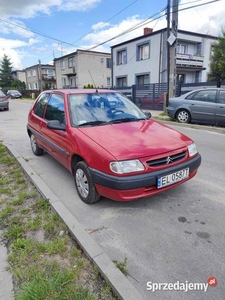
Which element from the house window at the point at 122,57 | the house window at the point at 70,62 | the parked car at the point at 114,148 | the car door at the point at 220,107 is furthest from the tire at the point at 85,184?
the house window at the point at 70,62

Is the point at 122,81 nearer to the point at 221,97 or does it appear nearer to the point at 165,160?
the point at 221,97

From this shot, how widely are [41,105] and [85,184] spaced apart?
2.59 metres

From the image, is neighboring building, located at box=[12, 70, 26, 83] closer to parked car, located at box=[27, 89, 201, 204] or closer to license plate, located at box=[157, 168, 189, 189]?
parked car, located at box=[27, 89, 201, 204]

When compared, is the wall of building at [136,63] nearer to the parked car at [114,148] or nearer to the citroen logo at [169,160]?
the parked car at [114,148]

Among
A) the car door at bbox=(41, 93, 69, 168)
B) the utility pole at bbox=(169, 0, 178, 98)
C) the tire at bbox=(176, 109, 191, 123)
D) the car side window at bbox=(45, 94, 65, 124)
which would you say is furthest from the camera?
the utility pole at bbox=(169, 0, 178, 98)

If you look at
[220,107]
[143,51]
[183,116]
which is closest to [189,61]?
[143,51]

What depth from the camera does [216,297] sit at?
1.75 m

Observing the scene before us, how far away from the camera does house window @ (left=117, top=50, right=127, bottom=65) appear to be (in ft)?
79.9

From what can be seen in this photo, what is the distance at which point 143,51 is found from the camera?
73.1 feet

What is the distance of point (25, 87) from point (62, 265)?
59379mm

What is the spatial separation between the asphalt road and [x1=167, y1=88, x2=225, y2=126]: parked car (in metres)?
4.89

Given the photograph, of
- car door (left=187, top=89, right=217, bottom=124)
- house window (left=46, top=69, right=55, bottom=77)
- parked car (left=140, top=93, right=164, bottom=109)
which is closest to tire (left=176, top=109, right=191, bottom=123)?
car door (left=187, top=89, right=217, bottom=124)

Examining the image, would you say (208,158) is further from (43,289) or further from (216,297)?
(43,289)

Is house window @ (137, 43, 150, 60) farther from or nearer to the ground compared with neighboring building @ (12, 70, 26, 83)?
nearer to the ground
